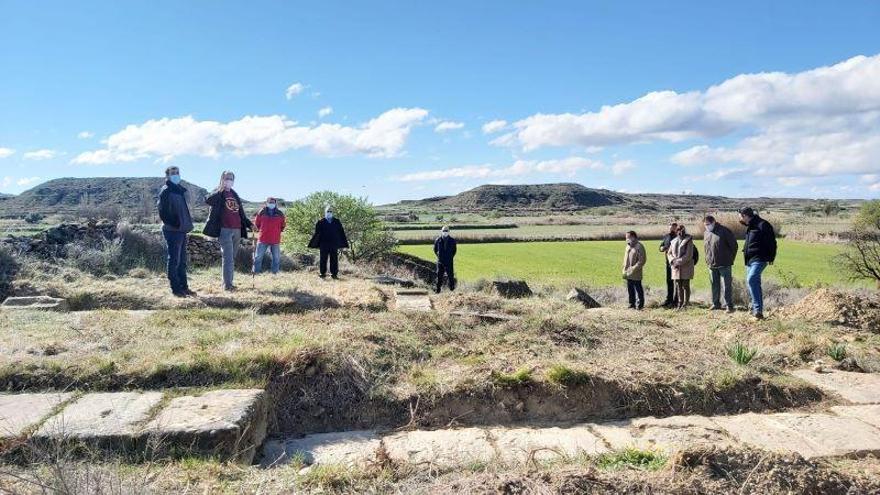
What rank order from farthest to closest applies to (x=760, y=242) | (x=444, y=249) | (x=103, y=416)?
(x=444, y=249)
(x=760, y=242)
(x=103, y=416)

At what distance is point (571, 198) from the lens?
138000mm

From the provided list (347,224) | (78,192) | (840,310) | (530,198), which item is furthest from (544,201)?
(840,310)

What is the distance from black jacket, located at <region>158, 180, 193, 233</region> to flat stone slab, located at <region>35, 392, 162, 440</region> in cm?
415

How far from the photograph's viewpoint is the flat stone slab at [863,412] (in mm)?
4996

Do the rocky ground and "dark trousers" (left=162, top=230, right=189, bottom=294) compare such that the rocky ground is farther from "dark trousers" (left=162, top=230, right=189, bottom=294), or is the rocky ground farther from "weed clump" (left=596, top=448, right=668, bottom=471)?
"dark trousers" (left=162, top=230, right=189, bottom=294)

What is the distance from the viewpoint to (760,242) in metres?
9.47

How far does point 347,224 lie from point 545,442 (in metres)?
16.7

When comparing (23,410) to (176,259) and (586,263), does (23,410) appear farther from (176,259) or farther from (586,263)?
(586,263)

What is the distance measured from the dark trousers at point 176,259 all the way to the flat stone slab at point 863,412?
8.08 metres

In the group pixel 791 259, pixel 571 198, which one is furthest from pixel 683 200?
pixel 791 259

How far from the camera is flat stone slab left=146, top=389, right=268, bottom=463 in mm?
4016

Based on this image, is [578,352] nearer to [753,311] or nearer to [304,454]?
[304,454]

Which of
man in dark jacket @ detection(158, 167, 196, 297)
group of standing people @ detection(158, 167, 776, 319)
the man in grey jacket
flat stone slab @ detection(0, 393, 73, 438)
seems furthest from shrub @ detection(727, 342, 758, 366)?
man in dark jacket @ detection(158, 167, 196, 297)

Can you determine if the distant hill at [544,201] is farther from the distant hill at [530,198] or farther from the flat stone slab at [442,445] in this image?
the flat stone slab at [442,445]
